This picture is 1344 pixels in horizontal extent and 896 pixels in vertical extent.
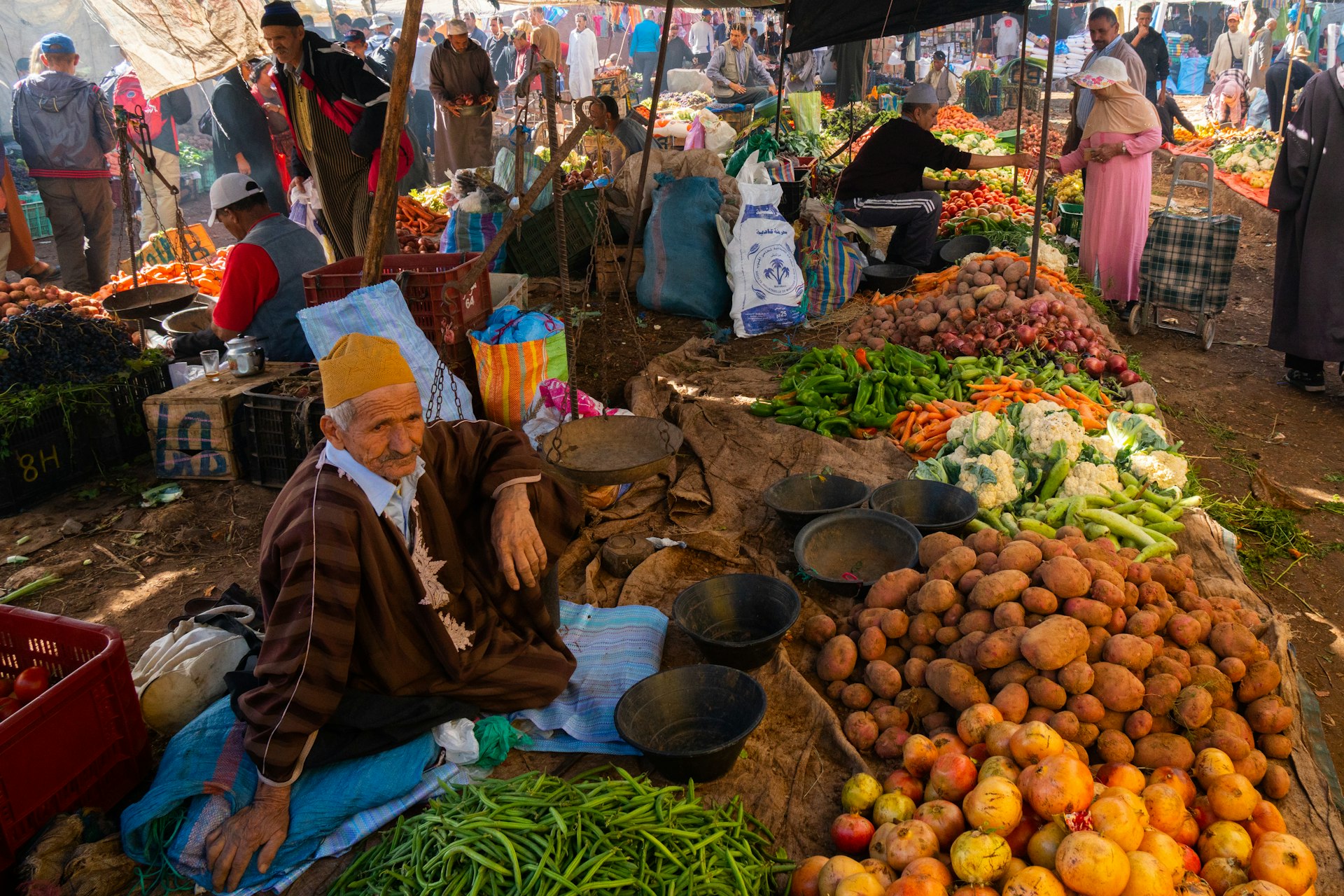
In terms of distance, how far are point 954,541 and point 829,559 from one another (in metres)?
0.50

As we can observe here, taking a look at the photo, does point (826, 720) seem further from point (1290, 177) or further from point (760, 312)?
point (1290, 177)

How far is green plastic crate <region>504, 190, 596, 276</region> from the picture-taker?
20.8 feet

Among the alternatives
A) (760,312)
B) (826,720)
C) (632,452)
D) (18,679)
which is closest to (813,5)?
(760,312)

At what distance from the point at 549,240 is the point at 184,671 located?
4432mm

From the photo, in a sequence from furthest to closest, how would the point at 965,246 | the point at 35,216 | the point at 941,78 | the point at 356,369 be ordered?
the point at 941,78, the point at 35,216, the point at 965,246, the point at 356,369

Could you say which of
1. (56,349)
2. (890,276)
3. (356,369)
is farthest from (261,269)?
(890,276)

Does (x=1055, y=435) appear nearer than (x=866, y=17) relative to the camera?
Yes

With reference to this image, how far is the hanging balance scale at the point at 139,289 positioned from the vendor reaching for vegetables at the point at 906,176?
4737mm

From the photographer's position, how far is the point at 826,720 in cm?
247

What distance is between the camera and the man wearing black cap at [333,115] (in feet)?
15.3

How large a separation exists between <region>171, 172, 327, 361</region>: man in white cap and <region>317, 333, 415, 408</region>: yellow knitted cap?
2526 millimetres

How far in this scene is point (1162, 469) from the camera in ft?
11.5

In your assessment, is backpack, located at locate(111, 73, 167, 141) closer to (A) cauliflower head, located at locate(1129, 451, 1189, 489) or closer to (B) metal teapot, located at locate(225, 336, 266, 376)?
(B) metal teapot, located at locate(225, 336, 266, 376)

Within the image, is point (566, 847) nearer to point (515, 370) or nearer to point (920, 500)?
point (920, 500)
